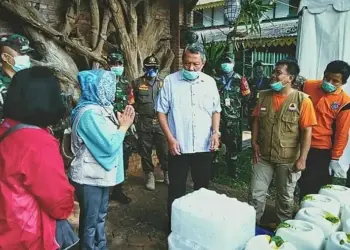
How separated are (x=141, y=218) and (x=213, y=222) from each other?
2.15 metres

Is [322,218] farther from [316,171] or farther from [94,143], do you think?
[94,143]

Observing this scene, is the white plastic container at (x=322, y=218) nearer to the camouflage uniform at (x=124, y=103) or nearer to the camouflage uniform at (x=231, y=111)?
the camouflage uniform at (x=124, y=103)

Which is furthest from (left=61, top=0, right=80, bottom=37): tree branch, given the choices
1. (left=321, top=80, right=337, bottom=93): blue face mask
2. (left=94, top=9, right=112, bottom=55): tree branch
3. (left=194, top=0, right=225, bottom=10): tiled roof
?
(left=194, top=0, right=225, bottom=10): tiled roof

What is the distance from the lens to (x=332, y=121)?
3.44 metres

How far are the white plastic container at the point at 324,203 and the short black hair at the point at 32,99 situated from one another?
186 cm

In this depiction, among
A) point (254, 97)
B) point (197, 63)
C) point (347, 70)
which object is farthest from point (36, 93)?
point (254, 97)

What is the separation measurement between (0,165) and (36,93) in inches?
14.5

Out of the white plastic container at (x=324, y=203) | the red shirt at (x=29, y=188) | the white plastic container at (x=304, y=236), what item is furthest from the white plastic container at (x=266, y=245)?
the red shirt at (x=29, y=188)

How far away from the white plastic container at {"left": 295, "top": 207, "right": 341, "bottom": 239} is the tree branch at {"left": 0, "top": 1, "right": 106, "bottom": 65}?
4131 millimetres

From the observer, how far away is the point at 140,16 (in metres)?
6.46

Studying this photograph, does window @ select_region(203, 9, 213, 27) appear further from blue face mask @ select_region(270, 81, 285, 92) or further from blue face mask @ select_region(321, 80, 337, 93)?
blue face mask @ select_region(270, 81, 285, 92)

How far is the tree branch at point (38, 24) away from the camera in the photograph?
458cm

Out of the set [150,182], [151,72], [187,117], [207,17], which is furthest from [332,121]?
[207,17]

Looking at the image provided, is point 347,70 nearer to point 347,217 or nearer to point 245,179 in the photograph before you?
point 347,217
